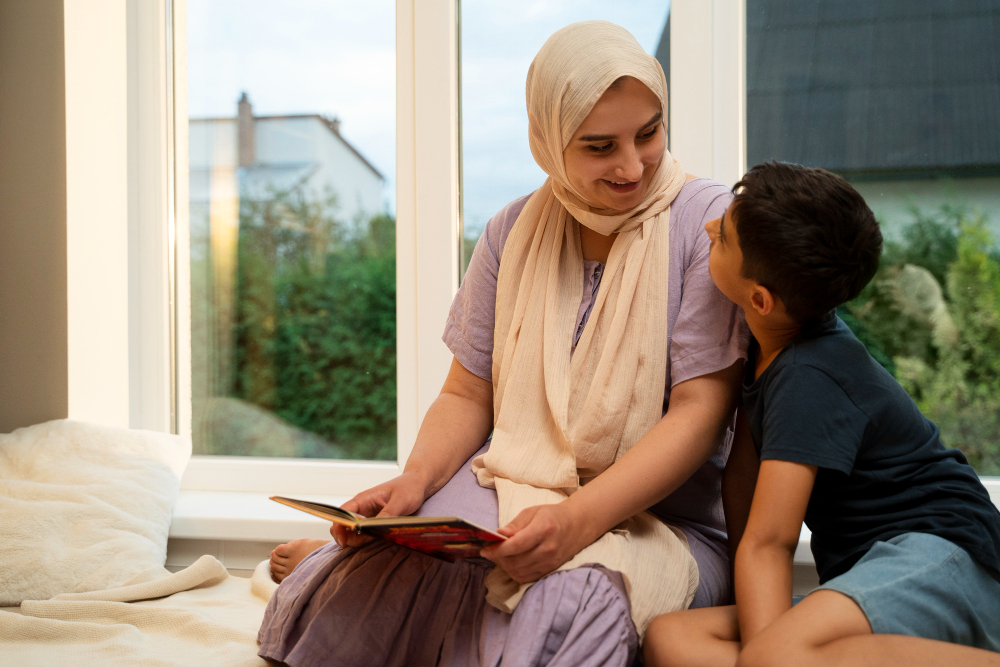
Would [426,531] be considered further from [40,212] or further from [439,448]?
[40,212]

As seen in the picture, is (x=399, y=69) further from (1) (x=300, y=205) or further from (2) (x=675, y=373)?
(2) (x=675, y=373)

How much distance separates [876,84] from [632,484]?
1320 mm

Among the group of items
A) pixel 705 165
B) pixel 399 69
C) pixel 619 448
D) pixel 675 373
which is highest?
pixel 399 69

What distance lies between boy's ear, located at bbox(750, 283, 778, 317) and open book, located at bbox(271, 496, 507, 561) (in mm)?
474

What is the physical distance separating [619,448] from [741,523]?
242mm

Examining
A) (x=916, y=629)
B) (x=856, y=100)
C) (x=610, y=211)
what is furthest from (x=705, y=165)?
(x=916, y=629)

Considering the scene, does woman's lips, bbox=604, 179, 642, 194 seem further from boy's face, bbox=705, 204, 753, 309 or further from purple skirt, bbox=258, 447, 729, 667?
purple skirt, bbox=258, 447, 729, 667

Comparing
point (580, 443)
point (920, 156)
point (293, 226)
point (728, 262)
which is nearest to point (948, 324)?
point (920, 156)

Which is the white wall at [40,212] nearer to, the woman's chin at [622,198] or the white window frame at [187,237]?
the white window frame at [187,237]

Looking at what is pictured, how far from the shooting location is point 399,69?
6.68 feet

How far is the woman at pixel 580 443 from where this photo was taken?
1.01 meters

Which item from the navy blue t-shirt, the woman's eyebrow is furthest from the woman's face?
the navy blue t-shirt

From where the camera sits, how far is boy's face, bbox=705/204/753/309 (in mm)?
1060

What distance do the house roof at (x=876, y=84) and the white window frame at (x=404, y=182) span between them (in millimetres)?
78
